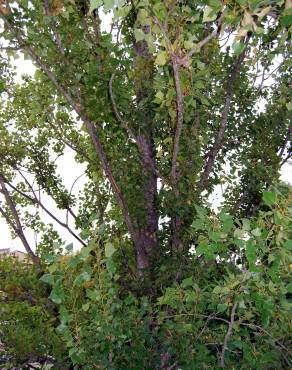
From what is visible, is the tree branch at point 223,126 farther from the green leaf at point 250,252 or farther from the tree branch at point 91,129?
the green leaf at point 250,252

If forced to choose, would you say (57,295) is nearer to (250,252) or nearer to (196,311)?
(196,311)

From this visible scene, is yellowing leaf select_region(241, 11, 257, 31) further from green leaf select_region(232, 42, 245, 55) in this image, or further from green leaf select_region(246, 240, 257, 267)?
green leaf select_region(246, 240, 257, 267)

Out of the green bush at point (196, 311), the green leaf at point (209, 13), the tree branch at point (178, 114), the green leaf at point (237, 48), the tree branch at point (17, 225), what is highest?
the tree branch at point (17, 225)

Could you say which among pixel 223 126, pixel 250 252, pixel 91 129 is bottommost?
pixel 250 252

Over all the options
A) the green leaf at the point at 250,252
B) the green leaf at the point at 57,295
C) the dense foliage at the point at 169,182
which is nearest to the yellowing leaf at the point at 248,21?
the dense foliage at the point at 169,182

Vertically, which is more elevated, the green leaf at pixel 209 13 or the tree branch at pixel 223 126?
the tree branch at pixel 223 126

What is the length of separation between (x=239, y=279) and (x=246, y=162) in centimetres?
304

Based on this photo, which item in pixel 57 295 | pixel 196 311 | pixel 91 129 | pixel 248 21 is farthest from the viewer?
pixel 91 129

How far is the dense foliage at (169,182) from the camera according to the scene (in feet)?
10.5

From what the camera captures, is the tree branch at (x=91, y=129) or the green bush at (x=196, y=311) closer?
the green bush at (x=196, y=311)

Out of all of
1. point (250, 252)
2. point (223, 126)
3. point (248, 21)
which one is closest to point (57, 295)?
point (250, 252)

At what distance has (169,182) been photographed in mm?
5031

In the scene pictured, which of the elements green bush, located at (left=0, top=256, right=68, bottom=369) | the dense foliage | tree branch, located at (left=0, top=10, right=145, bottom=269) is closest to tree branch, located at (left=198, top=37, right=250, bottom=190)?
the dense foliage

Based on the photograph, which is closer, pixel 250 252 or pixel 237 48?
pixel 237 48
